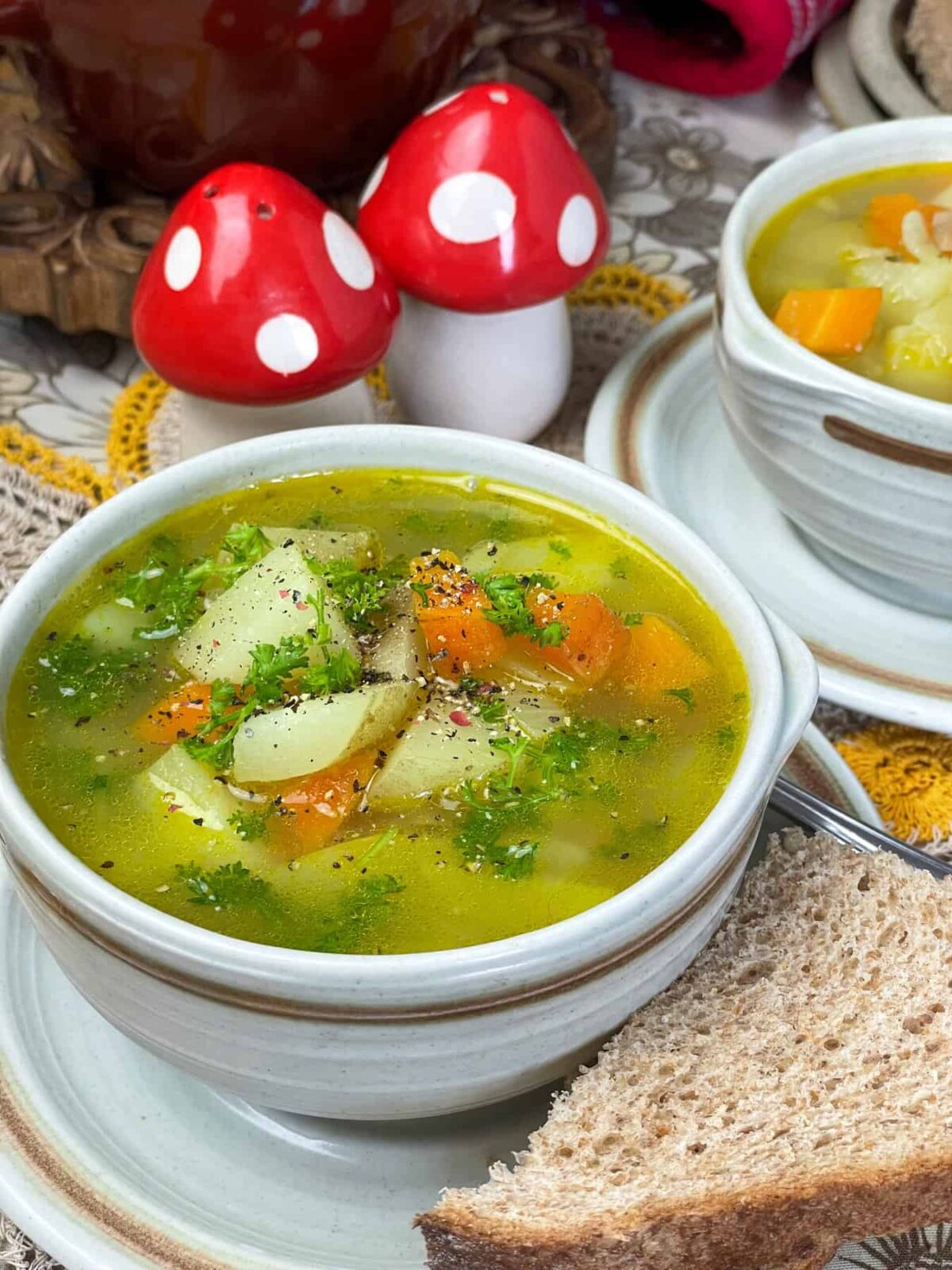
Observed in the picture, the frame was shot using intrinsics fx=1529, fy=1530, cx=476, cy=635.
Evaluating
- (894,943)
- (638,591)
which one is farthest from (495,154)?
(894,943)

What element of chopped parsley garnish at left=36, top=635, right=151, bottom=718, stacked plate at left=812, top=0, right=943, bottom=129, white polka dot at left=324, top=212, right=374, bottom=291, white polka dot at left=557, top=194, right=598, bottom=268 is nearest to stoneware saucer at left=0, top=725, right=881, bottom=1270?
chopped parsley garnish at left=36, top=635, right=151, bottom=718

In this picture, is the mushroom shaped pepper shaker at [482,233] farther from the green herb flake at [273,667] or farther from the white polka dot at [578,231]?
the green herb flake at [273,667]

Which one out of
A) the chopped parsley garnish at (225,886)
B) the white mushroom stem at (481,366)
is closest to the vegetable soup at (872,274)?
the white mushroom stem at (481,366)

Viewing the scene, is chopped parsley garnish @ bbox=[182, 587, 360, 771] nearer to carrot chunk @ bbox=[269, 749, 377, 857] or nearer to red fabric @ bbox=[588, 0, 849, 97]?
carrot chunk @ bbox=[269, 749, 377, 857]

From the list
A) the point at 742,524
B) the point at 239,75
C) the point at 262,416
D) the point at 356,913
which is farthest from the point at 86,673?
the point at 239,75

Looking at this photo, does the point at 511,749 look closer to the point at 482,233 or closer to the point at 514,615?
the point at 514,615
